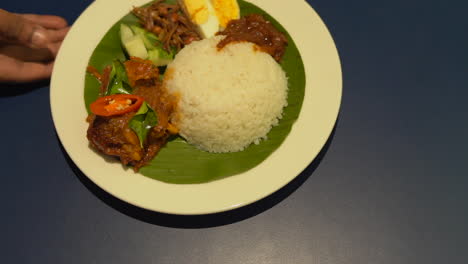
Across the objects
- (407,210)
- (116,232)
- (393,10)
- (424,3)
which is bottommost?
(116,232)

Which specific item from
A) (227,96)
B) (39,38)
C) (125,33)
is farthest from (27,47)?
(227,96)

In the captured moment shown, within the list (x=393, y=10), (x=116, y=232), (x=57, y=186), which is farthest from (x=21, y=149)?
(x=393, y=10)

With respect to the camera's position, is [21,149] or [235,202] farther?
[21,149]

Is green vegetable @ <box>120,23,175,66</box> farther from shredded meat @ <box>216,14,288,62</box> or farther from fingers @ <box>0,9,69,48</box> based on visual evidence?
fingers @ <box>0,9,69,48</box>

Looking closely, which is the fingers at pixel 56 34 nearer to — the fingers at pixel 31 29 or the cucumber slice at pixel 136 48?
the fingers at pixel 31 29

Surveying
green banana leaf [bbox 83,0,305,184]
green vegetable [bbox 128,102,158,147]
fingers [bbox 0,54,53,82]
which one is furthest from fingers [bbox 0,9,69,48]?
green vegetable [bbox 128,102,158,147]

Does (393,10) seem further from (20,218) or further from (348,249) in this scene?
(20,218)

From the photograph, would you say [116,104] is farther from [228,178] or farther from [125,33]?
[228,178]
